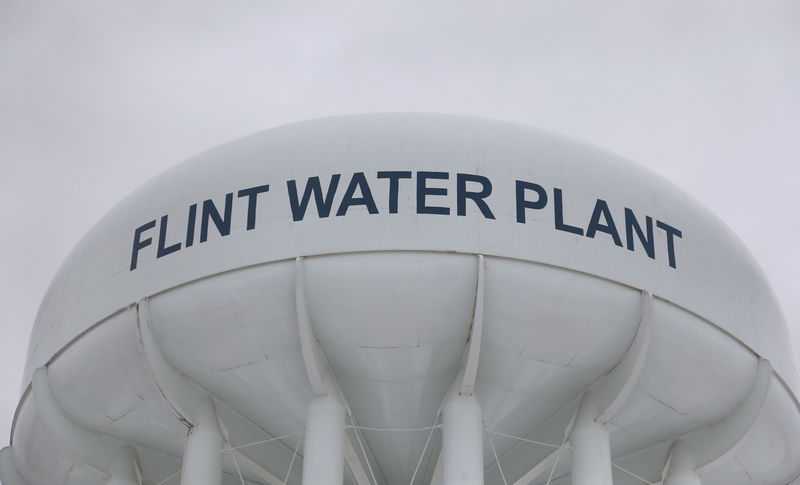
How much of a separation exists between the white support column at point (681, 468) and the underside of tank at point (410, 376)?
0.06m

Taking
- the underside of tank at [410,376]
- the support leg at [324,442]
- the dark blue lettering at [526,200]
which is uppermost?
the dark blue lettering at [526,200]

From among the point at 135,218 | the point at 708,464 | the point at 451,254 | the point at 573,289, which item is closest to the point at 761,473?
the point at 708,464

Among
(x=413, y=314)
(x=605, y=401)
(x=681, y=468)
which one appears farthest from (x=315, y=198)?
(x=681, y=468)

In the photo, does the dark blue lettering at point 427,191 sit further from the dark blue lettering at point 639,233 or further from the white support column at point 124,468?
the white support column at point 124,468

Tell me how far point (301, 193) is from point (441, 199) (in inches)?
61.7

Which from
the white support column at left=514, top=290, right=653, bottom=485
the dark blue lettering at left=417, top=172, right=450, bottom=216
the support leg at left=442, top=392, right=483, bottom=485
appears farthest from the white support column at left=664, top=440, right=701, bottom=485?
the dark blue lettering at left=417, top=172, right=450, bottom=216

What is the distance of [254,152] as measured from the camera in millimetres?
15211

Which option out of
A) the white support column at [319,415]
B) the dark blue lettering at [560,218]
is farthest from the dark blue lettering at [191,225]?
the dark blue lettering at [560,218]

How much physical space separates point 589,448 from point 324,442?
3.10 m

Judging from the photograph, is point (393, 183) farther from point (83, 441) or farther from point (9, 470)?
point (9, 470)

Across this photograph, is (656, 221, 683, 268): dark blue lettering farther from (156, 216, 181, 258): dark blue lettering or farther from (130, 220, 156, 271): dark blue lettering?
(130, 220, 156, 271): dark blue lettering

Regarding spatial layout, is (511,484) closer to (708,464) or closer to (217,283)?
(708,464)

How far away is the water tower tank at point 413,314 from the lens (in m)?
14.1

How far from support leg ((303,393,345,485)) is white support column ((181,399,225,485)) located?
50.8 inches
